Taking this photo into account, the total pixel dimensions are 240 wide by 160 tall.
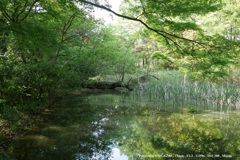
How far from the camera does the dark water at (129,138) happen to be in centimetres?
398

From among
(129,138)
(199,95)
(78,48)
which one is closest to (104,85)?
(78,48)

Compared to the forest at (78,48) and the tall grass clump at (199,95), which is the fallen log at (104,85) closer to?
the forest at (78,48)

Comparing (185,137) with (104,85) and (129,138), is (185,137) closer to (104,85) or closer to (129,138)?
(129,138)

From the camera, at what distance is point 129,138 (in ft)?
16.4

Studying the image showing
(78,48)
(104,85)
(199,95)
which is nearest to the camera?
(199,95)

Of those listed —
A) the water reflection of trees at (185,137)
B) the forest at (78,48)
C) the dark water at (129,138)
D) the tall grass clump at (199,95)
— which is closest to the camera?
the dark water at (129,138)

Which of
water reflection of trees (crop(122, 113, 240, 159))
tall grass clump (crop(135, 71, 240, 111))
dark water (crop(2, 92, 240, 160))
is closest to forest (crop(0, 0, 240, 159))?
tall grass clump (crop(135, 71, 240, 111))

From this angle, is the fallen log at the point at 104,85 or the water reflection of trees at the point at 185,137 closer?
the water reflection of trees at the point at 185,137

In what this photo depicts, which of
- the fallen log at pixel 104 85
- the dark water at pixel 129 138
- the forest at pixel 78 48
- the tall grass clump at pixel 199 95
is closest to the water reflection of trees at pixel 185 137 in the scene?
the dark water at pixel 129 138

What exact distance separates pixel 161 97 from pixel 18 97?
7687 millimetres

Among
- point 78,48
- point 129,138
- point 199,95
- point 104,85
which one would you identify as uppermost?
point 78,48

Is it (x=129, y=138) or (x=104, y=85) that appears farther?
(x=104, y=85)

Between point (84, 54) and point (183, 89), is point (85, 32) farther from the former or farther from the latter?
point (183, 89)

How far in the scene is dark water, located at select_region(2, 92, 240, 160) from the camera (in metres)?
3.98
